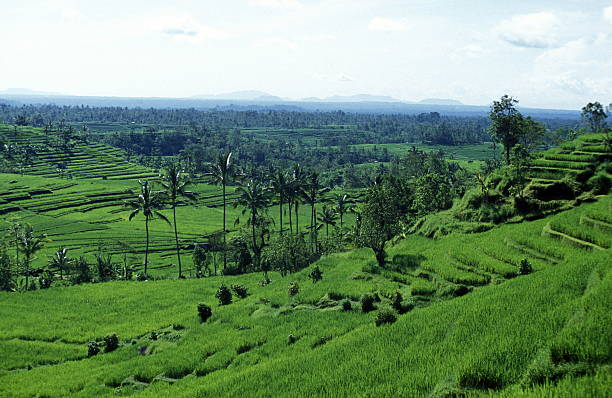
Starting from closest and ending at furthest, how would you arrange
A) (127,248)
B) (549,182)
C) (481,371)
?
(481,371), (549,182), (127,248)

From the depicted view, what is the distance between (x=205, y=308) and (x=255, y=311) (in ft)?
12.0

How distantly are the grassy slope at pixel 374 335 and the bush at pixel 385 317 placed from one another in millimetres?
603

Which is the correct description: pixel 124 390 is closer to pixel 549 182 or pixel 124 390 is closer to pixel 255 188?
pixel 549 182

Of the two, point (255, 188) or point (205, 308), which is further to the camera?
point (255, 188)

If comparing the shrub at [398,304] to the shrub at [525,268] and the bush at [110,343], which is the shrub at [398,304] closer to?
the shrub at [525,268]

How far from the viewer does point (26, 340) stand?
3195 cm

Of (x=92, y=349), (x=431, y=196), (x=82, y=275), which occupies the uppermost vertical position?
(x=431, y=196)

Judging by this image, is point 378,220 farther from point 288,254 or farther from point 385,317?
point 288,254

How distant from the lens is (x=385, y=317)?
22.9 metres

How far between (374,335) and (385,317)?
1.95 meters

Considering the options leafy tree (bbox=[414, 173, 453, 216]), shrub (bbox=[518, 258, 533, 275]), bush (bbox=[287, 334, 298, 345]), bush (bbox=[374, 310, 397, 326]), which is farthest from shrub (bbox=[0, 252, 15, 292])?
shrub (bbox=[518, 258, 533, 275])

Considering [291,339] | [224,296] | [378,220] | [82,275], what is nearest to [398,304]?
[291,339]

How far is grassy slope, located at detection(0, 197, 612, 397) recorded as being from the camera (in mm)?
14070

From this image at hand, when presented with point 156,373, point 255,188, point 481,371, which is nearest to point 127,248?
point 255,188
